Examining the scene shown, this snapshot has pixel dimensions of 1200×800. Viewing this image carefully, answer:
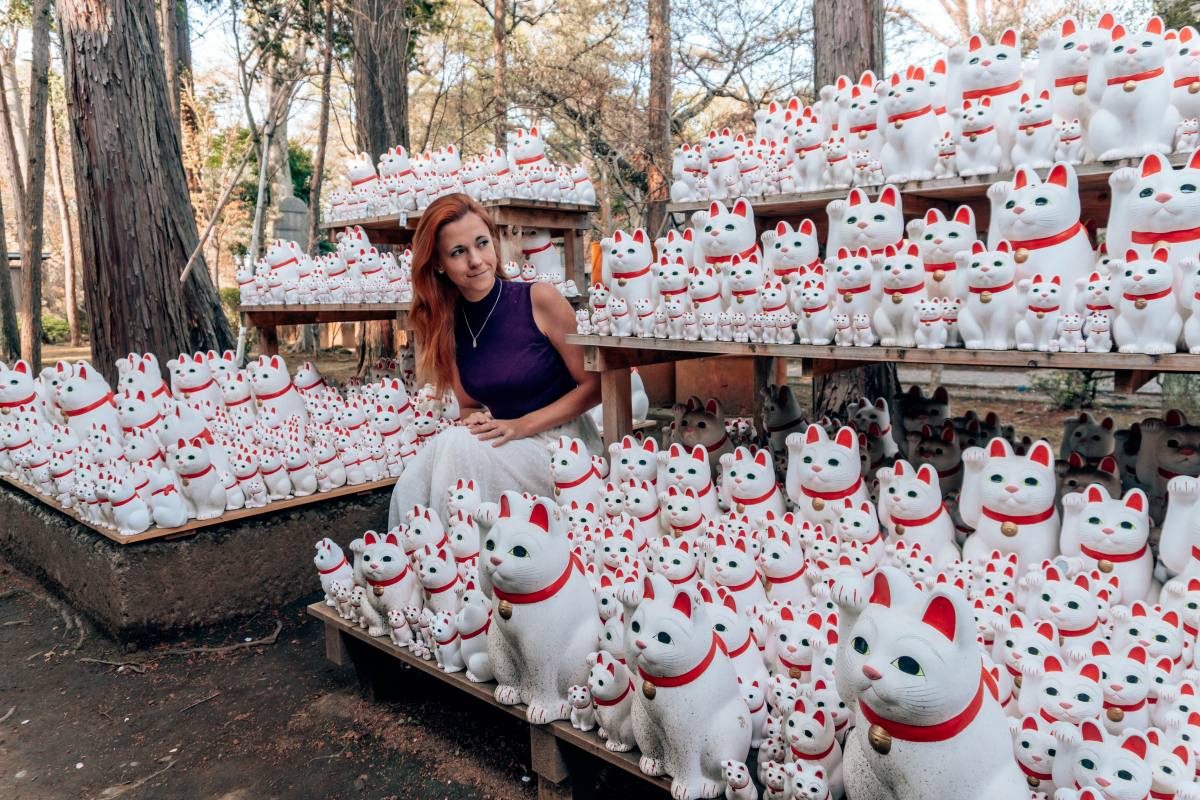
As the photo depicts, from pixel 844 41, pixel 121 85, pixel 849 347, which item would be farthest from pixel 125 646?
pixel 844 41

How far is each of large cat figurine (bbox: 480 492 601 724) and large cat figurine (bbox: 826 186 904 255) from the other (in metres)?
1.53

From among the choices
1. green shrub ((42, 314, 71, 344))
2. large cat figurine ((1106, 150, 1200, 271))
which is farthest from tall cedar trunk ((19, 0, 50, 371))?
green shrub ((42, 314, 71, 344))

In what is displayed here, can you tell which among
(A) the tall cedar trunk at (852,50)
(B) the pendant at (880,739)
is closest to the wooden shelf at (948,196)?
(A) the tall cedar trunk at (852,50)

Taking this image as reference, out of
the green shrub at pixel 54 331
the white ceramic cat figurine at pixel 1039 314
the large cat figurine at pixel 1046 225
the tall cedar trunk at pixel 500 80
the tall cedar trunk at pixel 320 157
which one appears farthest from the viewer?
the green shrub at pixel 54 331

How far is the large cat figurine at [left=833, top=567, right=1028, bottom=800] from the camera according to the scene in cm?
143

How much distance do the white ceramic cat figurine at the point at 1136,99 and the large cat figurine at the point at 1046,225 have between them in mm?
295

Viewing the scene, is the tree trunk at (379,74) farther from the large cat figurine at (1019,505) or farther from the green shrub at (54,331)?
the green shrub at (54,331)

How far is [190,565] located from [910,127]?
351 centimetres

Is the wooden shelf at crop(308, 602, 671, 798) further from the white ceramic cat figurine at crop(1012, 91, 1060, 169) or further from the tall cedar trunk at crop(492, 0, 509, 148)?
the tall cedar trunk at crop(492, 0, 509, 148)

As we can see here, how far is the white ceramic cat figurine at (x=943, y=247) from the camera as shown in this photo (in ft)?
8.80

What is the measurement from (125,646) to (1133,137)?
171 inches

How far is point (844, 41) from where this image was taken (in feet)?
17.3

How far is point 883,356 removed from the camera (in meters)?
2.73

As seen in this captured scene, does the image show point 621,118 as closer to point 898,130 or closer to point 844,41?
point 844,41
